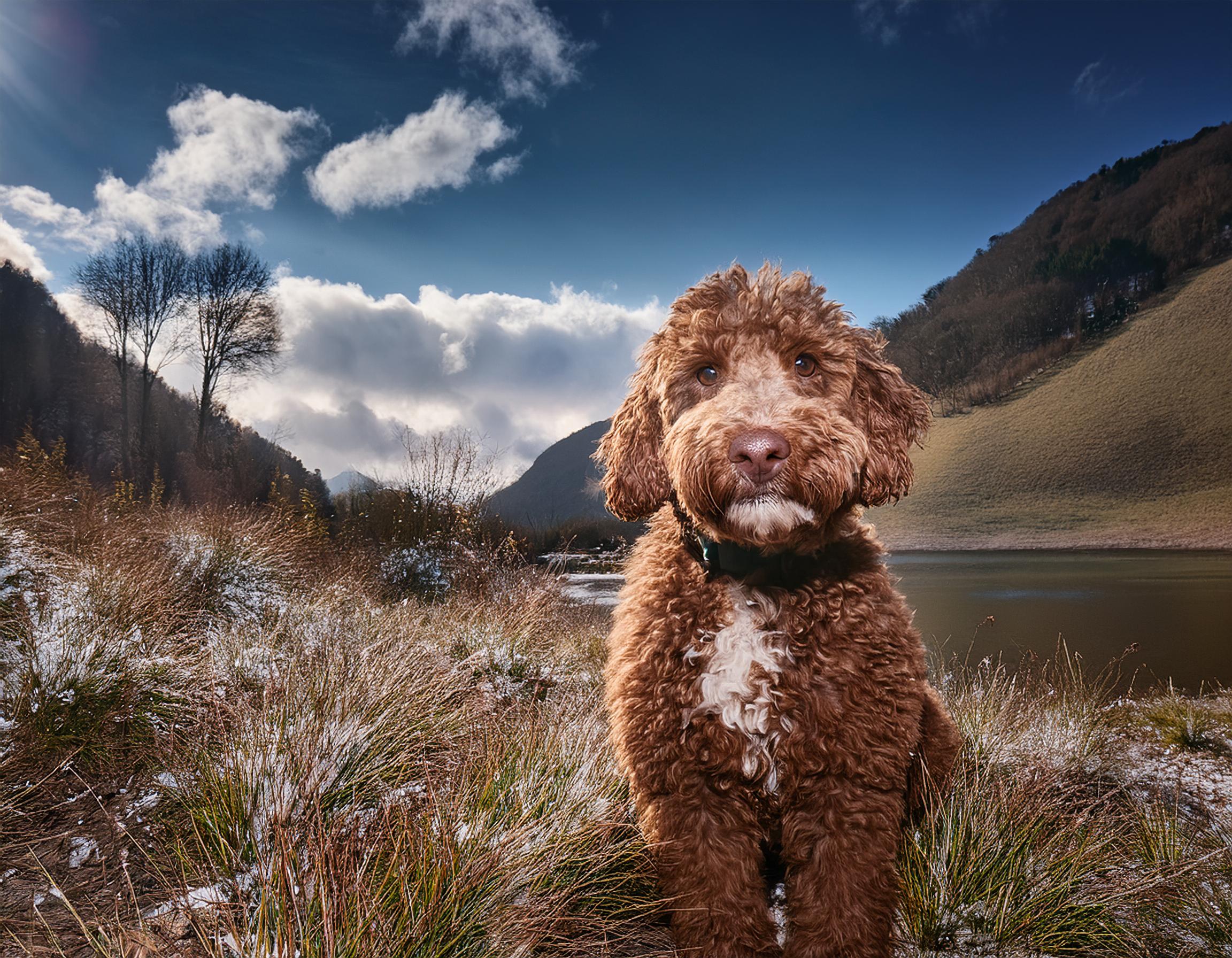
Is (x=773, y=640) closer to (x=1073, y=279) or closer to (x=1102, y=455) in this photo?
(x=1102, y=455)

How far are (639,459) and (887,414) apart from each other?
3.23 feet

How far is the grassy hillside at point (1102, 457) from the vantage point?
102ft

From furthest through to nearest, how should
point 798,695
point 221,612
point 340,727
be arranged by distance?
point 221,612
point 340,727
point 798,695

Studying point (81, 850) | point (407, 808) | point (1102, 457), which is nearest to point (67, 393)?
point (81, 850)

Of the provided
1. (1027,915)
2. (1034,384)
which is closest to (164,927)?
(1027,915)

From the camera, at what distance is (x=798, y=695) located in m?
1.94

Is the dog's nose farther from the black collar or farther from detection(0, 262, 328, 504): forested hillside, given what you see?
detection(0, 262, 328, 504): forested hillside

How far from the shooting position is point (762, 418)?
185 cm

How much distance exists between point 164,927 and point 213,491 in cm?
1401

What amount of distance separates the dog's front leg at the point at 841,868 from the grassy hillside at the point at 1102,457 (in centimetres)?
2911

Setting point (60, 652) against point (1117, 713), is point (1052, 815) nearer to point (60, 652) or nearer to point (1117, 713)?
point (1117, 713)

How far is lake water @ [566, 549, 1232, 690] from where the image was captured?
733 cm

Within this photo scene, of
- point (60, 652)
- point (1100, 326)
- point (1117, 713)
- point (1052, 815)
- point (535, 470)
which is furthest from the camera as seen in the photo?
point (535, 470)

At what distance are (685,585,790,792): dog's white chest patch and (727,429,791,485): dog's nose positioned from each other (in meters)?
0.55
